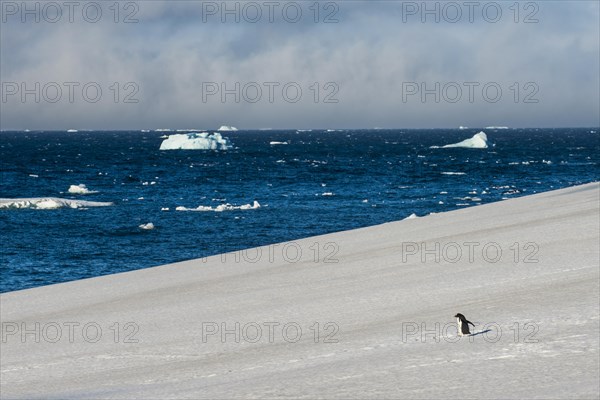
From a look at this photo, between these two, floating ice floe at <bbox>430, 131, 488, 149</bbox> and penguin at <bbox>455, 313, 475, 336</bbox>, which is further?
floating ice floe at <bbox>430, 131, 488, 149</bbox>

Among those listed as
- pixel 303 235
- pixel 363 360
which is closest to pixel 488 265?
pixel 363 360

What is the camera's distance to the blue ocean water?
33375mm

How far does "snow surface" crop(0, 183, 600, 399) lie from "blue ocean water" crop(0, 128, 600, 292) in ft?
34.3

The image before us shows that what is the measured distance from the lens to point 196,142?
131000 millimetres

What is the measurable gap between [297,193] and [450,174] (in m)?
22.2

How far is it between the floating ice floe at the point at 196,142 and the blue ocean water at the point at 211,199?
2714 cm

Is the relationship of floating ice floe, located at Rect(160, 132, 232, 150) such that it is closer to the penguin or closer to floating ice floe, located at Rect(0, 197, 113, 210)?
floating ice floe, located at Rect(0, 197, 113, 210)

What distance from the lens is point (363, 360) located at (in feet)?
34.3

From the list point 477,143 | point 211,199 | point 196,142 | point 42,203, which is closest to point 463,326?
point 42,203

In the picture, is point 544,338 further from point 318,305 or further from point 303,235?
point 303,235

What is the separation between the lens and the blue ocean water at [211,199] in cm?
3338

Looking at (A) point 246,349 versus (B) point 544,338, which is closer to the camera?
(B) point 544,338

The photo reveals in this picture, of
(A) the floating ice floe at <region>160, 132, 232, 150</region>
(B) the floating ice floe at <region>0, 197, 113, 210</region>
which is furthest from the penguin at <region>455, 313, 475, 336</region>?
(A) the floating ice floe at <region>160, 132, 232, 150</region>

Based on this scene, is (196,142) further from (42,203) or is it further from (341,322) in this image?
(341,322)
